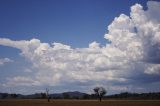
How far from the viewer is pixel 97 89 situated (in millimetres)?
181875
